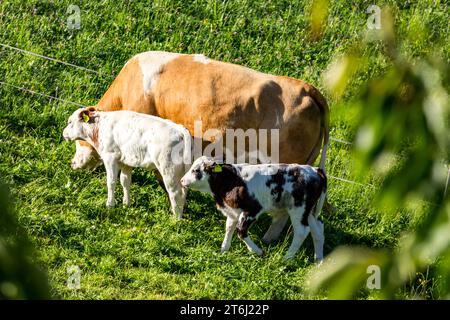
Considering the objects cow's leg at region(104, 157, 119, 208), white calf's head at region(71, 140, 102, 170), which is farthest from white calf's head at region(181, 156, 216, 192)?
white calf's head at region(71, 140, 102, 170)

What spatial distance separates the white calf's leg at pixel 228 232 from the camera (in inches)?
337

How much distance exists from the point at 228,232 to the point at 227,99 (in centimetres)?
139

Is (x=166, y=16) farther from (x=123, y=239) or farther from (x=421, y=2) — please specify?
(x=123, y=239)

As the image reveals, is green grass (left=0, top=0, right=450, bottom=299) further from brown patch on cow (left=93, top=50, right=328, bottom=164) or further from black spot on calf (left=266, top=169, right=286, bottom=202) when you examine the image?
black spot on calf (left=266, top=169, right=286, bottom=202)

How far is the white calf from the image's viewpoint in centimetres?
879

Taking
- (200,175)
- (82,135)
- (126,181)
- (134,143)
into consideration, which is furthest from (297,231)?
(82,135)

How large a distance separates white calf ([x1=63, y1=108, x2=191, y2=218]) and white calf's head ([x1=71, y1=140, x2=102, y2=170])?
0.25m

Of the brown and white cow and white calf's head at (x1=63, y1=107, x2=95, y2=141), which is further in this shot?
white calf's head at (x1=63, y1=107, x2=95, y2=141)

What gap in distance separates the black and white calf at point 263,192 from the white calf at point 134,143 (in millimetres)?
344

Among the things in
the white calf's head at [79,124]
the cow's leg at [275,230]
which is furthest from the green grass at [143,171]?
the white calf's head at [79,124]

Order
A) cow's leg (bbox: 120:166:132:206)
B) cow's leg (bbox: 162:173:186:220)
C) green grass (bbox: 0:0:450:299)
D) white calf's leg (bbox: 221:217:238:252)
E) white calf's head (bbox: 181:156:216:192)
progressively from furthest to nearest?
cow's leg (bbox: 120:166:132:206)
cow's leg (bbox: 162:173:186:220)
white calf's leg (bbox: 221:217:238:252)
white calf's head (bbox: 181:156:216:192)
green grass (bbox: 0:0:450:299)

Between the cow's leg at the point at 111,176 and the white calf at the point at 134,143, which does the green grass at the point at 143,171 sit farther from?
the white calf at the point at 134,143

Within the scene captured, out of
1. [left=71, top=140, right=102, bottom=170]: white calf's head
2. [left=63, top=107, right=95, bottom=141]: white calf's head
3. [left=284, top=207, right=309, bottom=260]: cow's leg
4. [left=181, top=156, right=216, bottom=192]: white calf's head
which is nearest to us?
[left=284, top=207, right=309, bottom=260]: cow's leg

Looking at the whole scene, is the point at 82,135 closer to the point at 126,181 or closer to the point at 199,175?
the point at 126,181
